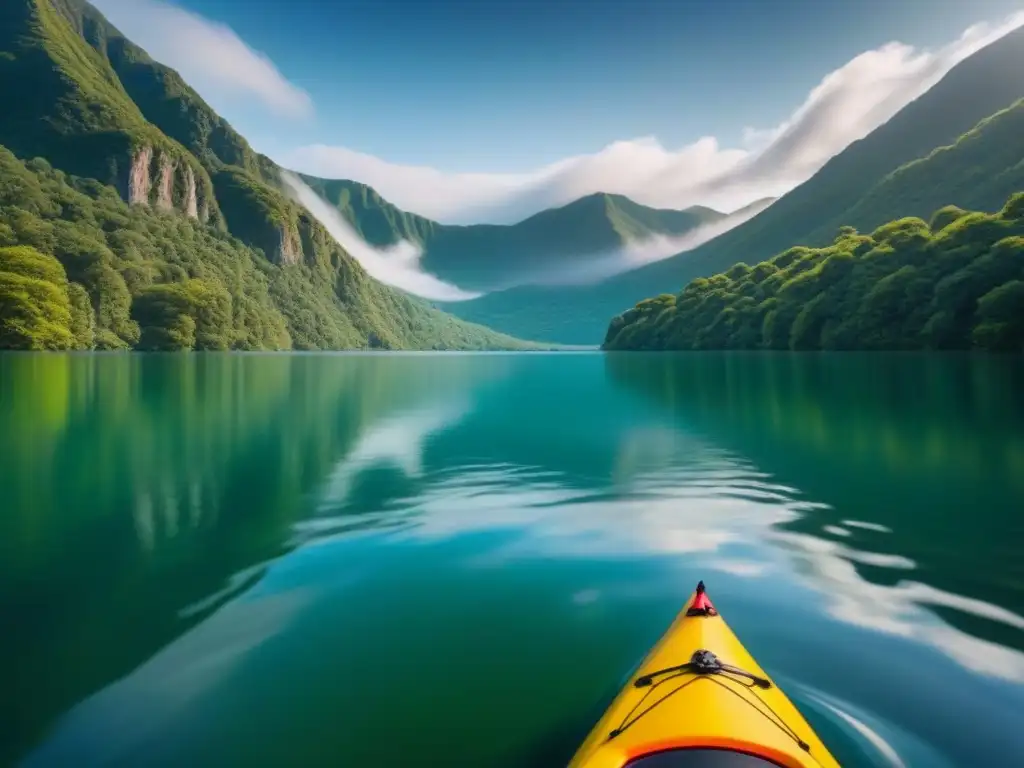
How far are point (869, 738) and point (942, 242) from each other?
91.0m

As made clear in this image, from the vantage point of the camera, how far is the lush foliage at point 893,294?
68.2 metres

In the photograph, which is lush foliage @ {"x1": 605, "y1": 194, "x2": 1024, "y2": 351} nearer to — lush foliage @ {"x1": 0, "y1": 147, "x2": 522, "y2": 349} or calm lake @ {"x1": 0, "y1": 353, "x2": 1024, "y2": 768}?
calm lake @ {"x1": 0, "y1": 353, "x2": 1024, "y2": 768}

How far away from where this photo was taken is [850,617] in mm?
8594

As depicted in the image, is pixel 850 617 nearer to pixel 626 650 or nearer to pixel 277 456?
pixel 626 650

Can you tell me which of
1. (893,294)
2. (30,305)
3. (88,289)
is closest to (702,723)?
(893,294)

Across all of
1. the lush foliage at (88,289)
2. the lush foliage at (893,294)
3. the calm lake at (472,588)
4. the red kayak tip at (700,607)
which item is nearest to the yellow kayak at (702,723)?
the red kayak tip at (700,607)

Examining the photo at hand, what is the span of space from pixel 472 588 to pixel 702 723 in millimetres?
5619

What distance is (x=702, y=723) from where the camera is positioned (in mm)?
4559

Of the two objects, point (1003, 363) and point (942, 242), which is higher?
point (942, 242)

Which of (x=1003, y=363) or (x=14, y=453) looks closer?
(x=14, y=453)

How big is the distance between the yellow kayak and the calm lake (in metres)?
1.14

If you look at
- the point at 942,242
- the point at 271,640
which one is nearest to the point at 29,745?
the point at 271,640

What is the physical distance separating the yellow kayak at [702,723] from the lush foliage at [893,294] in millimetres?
74079

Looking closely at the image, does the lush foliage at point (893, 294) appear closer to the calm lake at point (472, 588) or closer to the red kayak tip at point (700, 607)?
the calm lake at point (472, 588)
